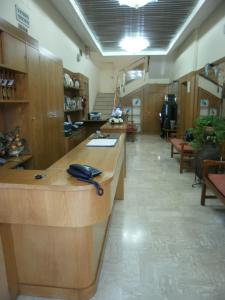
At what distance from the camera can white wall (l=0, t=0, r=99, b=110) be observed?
302cm

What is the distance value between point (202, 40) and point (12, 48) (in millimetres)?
5004

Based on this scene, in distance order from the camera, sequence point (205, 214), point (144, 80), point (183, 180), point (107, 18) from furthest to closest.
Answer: point (144, 80), point (107, 18), point (183, 180), point (205, 214)

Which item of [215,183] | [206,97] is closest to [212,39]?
[206,97]

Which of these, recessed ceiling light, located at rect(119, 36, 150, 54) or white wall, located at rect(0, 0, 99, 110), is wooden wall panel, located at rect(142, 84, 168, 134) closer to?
recessed ceiling light, located at rect(119, 36, 150, 54)

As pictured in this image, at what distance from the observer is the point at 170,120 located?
9.05m

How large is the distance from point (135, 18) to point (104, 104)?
549 cm

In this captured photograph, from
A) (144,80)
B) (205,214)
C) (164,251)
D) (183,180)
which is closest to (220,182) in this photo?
(205,214)

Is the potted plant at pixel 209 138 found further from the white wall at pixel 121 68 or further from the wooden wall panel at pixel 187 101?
the white wall at pixel 121 68

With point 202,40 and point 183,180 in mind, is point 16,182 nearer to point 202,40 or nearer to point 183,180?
point 183,180

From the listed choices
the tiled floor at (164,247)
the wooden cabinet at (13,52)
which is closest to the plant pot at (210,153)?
the tiled floor at (164,247)

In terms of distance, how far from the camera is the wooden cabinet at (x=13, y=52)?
2.21m

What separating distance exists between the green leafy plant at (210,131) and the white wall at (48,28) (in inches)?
121

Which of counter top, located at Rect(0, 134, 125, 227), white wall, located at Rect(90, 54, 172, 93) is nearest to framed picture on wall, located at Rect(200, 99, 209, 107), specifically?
white wall, located at Rect(90, 54, 172, 93)

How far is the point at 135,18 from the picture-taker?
5.42 meters
